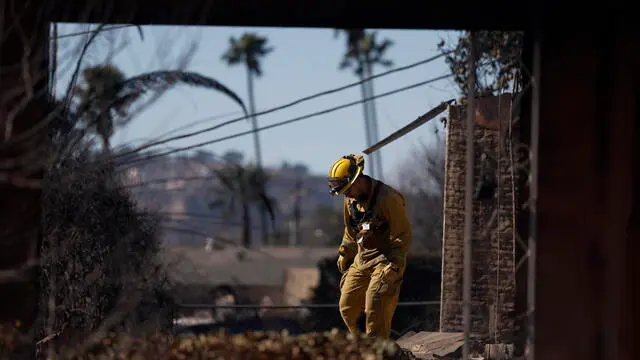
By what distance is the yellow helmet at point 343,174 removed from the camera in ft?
38.1

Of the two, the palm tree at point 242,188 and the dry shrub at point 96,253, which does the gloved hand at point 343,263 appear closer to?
the palm tree at point 242,188

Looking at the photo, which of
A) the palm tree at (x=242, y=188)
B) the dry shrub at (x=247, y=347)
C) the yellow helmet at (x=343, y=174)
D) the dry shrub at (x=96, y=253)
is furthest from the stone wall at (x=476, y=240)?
the dry shrub at (x=247, y=347)

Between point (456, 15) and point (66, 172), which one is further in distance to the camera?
point (66, 172)

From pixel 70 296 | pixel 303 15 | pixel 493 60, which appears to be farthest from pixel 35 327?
pixel 493 60

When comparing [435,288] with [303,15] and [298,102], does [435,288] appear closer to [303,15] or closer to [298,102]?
[298,102]

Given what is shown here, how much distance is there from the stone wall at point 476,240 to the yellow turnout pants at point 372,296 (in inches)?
116

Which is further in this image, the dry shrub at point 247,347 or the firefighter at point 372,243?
the firefighter at point 372,243

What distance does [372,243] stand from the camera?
469 inches

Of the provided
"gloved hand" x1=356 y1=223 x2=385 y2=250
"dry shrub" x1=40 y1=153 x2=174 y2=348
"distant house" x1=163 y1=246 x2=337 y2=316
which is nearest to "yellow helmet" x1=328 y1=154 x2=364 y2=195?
"gloved hand" x1=356 y1=223 x2=385 y2=250

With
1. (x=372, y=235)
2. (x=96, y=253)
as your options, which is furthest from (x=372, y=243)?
(x=96, y=253)

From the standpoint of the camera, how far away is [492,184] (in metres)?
15.3

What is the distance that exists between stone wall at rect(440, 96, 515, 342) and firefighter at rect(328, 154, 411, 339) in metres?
2.94

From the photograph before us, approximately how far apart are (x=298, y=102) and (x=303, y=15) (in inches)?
148

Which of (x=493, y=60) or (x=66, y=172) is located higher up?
(x=493, y=60)
